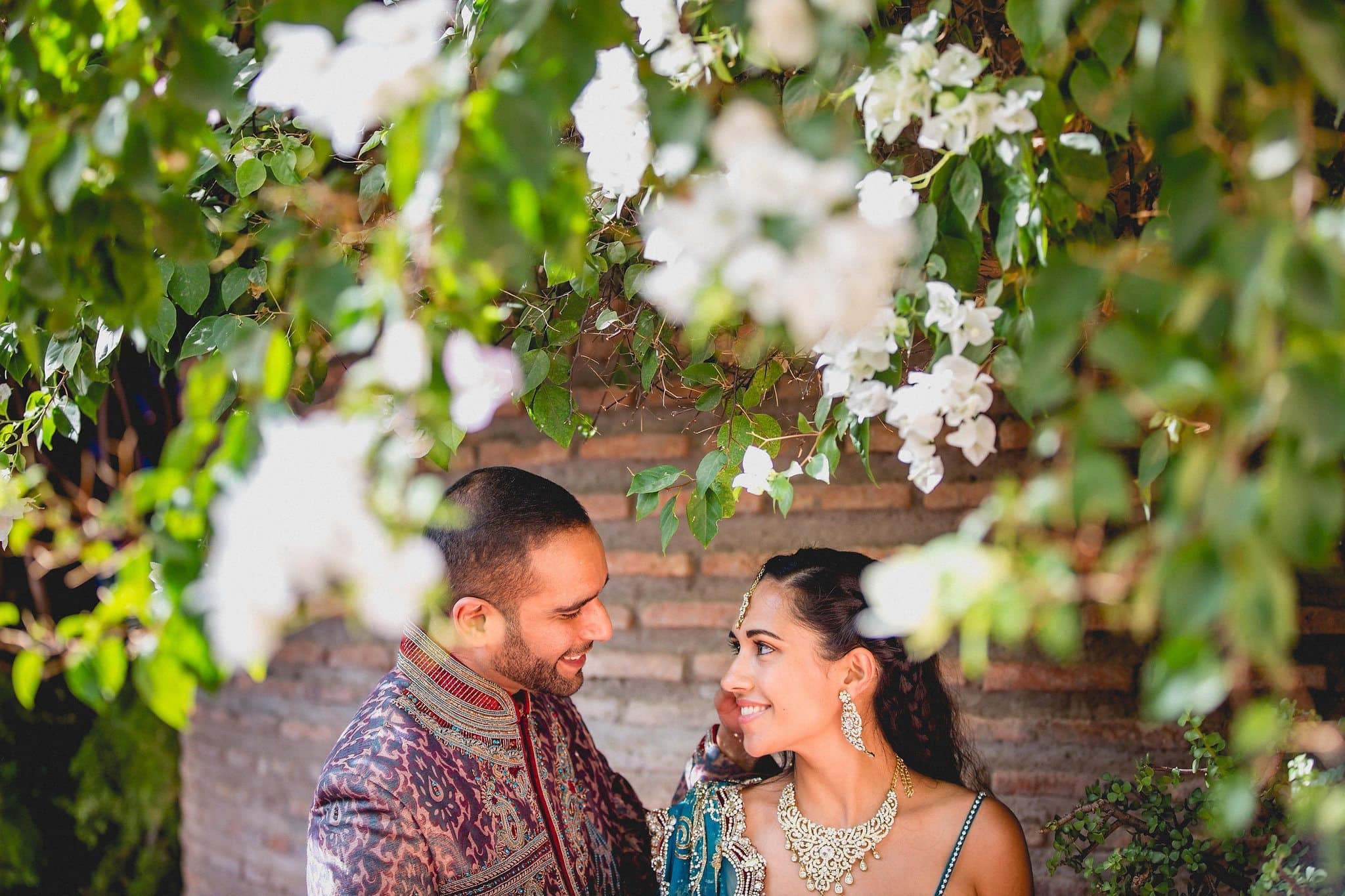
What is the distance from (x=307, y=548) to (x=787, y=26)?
0.46m

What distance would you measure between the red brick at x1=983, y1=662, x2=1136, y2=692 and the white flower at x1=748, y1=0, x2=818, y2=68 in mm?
1863

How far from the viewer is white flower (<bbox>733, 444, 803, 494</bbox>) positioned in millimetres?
1527

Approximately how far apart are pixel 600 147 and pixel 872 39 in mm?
379

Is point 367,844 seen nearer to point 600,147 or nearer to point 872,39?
point 600,147

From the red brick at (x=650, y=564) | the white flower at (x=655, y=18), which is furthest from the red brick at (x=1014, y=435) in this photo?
the white flower at (x=655, y=18)

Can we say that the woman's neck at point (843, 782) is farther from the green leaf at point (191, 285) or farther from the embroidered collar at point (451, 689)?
the green leaf at point (191, 285)

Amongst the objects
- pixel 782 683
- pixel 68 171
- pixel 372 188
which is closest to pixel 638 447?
pixel 782 683

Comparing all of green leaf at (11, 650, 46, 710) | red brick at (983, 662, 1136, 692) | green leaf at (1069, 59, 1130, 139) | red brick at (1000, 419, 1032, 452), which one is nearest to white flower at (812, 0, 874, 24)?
green leaf at (1069, 59, 1130, 139)

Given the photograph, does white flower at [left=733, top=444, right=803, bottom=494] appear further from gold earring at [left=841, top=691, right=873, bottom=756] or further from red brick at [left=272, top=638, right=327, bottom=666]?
red brick at [left=272, top=638, right=327, bottom=666]

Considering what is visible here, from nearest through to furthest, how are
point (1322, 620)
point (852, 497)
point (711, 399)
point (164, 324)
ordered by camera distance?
point (164, 324)
point (711, 399)
point (1322, 620)
point (852, 497)

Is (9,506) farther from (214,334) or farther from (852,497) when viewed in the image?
(852,497)

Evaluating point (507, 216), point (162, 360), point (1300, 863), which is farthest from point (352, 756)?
point (1300, 863)

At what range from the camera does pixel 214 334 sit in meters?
1.61

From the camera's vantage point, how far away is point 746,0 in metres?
0.84
